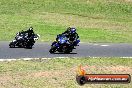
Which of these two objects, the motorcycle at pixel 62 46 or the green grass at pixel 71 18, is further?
the green grass at pixel 71 18

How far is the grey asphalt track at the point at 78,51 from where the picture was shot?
28.2 m

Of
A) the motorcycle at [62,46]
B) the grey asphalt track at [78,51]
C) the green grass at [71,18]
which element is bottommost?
the green grass at [71,18]

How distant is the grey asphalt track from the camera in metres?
28.2

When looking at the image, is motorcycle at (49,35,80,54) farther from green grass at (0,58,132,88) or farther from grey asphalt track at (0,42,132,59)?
green grass at (0,58,132,88)

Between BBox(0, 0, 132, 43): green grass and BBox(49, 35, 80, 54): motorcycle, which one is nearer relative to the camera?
BBox(49, 35, 80, 54): motorcycle

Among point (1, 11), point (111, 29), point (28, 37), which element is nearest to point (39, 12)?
point (1, 11)

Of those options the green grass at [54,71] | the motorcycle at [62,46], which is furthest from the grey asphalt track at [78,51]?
the green grass at [54,71]

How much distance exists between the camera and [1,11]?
188ft

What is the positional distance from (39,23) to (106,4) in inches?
738

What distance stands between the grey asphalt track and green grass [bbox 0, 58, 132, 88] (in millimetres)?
2194

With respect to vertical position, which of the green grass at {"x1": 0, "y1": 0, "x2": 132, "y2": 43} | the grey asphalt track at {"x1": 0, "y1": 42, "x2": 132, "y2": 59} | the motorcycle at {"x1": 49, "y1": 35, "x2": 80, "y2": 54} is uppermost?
the motorcycle at {"x1": 49, "y1": 35, "x2": 80, "y2": 54}

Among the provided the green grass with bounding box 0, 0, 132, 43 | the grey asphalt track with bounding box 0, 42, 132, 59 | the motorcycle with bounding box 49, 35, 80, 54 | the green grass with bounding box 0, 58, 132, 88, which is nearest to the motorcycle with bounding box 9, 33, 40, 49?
the grey asphalt track with bounding box 0, 42, 132, 59

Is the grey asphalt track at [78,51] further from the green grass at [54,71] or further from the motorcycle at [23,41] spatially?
the green grass at [54,71]

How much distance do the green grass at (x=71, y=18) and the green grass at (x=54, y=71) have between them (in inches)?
490
